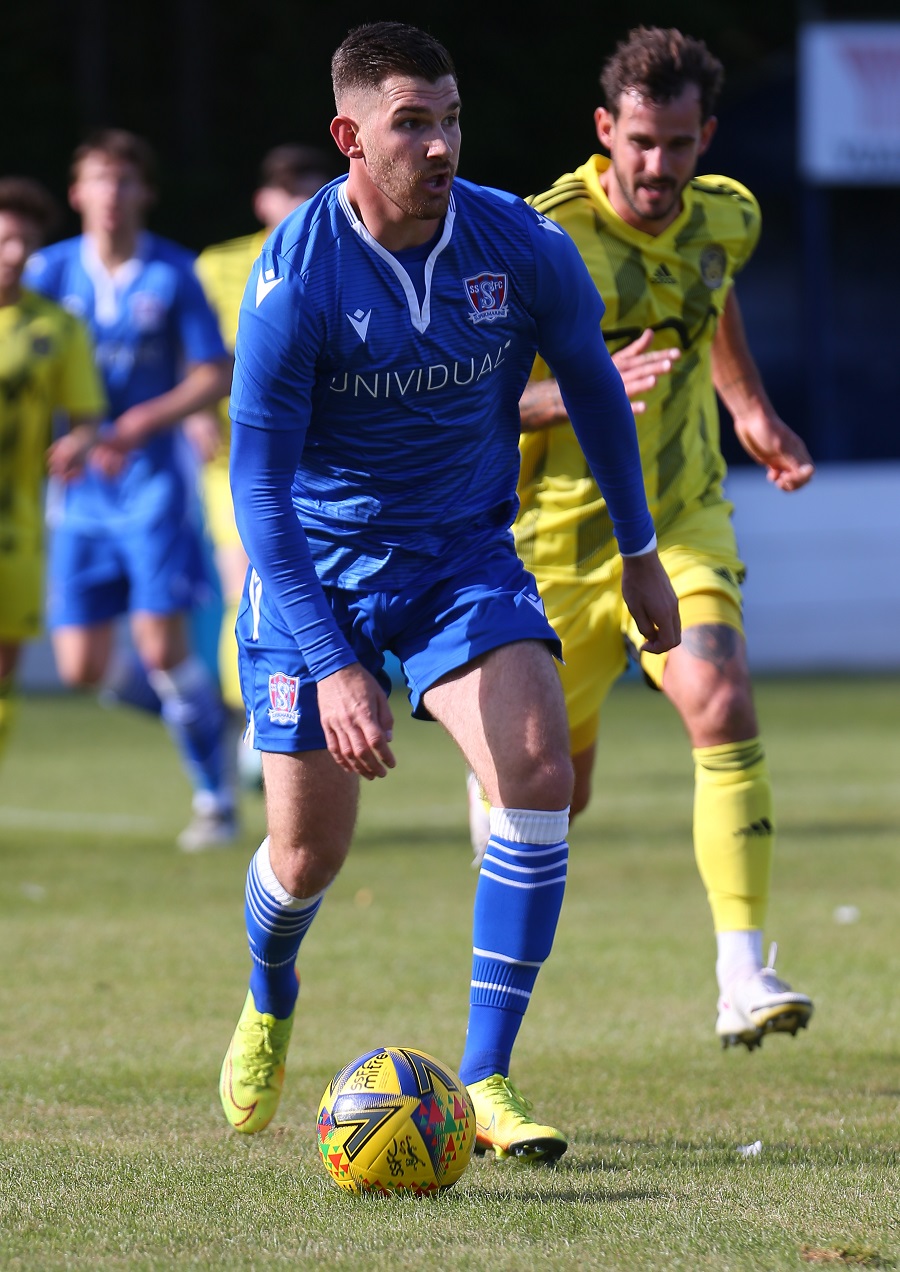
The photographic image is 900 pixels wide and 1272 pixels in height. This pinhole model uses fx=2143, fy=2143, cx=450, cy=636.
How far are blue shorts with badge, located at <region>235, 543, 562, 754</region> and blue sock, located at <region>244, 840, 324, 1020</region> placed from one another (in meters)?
0.39

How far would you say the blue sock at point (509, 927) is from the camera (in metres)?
4.38

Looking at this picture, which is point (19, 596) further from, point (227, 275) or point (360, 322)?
point (360, 322)

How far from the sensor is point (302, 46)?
2539 centimetres

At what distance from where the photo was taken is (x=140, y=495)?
9.79 m

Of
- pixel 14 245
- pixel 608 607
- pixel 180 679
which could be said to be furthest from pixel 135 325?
pixel 608 607

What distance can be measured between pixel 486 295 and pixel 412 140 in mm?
362

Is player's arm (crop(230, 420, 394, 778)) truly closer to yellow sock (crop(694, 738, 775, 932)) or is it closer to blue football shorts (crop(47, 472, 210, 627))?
yellow sock (crop(694, 738, 775, 932))

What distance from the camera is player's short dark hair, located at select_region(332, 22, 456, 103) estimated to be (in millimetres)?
4203

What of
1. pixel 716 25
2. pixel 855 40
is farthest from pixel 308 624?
pixel 716 25

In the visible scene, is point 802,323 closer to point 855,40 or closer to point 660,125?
point 855,40

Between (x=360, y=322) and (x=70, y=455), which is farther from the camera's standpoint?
(x=70, y=455)

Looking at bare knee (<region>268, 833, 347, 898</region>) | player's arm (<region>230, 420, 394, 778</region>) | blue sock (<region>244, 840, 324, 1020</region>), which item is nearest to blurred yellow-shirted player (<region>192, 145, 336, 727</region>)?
blue sock (<region>244, 840, 324, 1020</region>)

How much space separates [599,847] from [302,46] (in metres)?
18.0

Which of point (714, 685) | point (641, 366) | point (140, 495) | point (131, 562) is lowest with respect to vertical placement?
point (131, 562)
